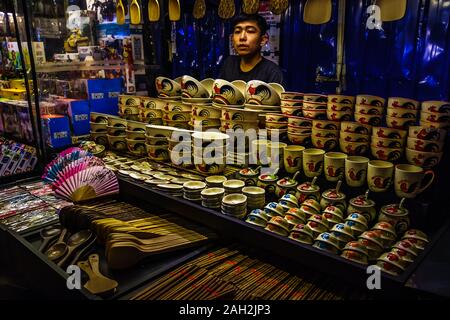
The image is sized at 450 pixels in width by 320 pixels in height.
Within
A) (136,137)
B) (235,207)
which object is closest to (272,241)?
(235,207)

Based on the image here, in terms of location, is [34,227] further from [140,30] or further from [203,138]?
[140,30]

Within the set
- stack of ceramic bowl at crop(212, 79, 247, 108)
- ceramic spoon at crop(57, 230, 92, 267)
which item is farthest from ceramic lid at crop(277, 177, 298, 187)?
ceramic spoon at crop(57, 230, 92, 267)

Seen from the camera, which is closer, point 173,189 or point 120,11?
point 173,189

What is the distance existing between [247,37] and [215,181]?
1.86 meters

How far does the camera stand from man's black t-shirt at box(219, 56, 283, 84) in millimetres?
3359

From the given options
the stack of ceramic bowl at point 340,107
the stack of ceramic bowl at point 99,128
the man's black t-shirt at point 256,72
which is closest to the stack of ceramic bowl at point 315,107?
the stack of ceramic bowl at point 340,107

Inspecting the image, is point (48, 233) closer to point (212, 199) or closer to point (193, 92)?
point (212, 199)

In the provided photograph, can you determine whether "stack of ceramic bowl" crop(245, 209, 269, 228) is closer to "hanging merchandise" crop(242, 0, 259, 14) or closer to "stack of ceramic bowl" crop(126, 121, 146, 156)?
"stack of ceramic bowl" crop(126, 121, 146, 156)

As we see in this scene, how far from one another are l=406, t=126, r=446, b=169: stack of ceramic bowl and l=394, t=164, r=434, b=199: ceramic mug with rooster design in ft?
0.13

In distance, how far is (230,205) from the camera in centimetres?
165

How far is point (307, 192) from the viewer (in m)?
1.68

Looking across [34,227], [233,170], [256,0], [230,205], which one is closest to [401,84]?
[256,0]

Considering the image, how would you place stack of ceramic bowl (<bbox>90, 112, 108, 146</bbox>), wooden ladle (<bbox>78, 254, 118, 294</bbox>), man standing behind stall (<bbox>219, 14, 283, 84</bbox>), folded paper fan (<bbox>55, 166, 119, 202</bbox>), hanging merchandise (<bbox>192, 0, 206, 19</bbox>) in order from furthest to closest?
man standing behind stall (<bbox>219, 14, 283, 84</bbox>) → hanging merchandise (<bbox>192, 0, 206, 19</bbox>) → stack of ceramic bowl (<bbox>90, 112, 108, 146</bbox>) → folded paper fan (<bbox>55, 166, 119, 202</bbox>) → wooden ladle (<bbox>78, 254, 118, 294</bbox>)

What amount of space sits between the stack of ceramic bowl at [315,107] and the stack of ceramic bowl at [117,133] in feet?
4.54
